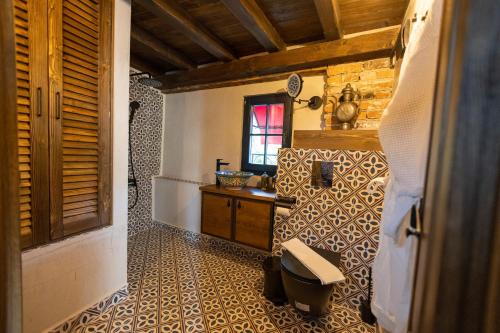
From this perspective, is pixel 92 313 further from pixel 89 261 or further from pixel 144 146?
pixel 144 146

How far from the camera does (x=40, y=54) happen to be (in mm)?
1127

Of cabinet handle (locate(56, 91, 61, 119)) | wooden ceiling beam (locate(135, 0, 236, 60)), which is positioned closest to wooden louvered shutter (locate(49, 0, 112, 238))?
cabinet handle (locate(56, 91, 61, 119))

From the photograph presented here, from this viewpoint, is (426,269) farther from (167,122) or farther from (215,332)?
(167,122)

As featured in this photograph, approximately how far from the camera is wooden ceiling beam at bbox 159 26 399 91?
5.99 ft

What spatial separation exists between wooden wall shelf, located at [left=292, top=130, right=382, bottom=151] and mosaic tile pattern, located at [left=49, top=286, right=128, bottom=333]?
1.81m

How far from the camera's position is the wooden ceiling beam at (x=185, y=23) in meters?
1.63

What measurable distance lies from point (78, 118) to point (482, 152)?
171cm

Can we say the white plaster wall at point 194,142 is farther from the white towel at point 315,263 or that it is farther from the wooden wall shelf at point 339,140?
the white towel at point 315,263

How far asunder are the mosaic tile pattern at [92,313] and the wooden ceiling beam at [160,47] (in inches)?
87.2

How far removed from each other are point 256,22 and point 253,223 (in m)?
1.73

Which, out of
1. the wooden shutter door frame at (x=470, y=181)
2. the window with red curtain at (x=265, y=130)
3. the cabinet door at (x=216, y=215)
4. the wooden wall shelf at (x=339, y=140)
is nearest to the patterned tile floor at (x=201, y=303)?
the cabinet door at (x=216, y=215)

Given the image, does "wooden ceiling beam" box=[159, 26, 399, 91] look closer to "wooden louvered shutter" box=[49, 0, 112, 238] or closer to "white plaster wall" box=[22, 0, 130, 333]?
"white plaster wall" box=[22, 0, 130, 333]

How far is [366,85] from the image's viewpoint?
76.3 inches

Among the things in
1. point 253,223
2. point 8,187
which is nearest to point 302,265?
point 253,223
